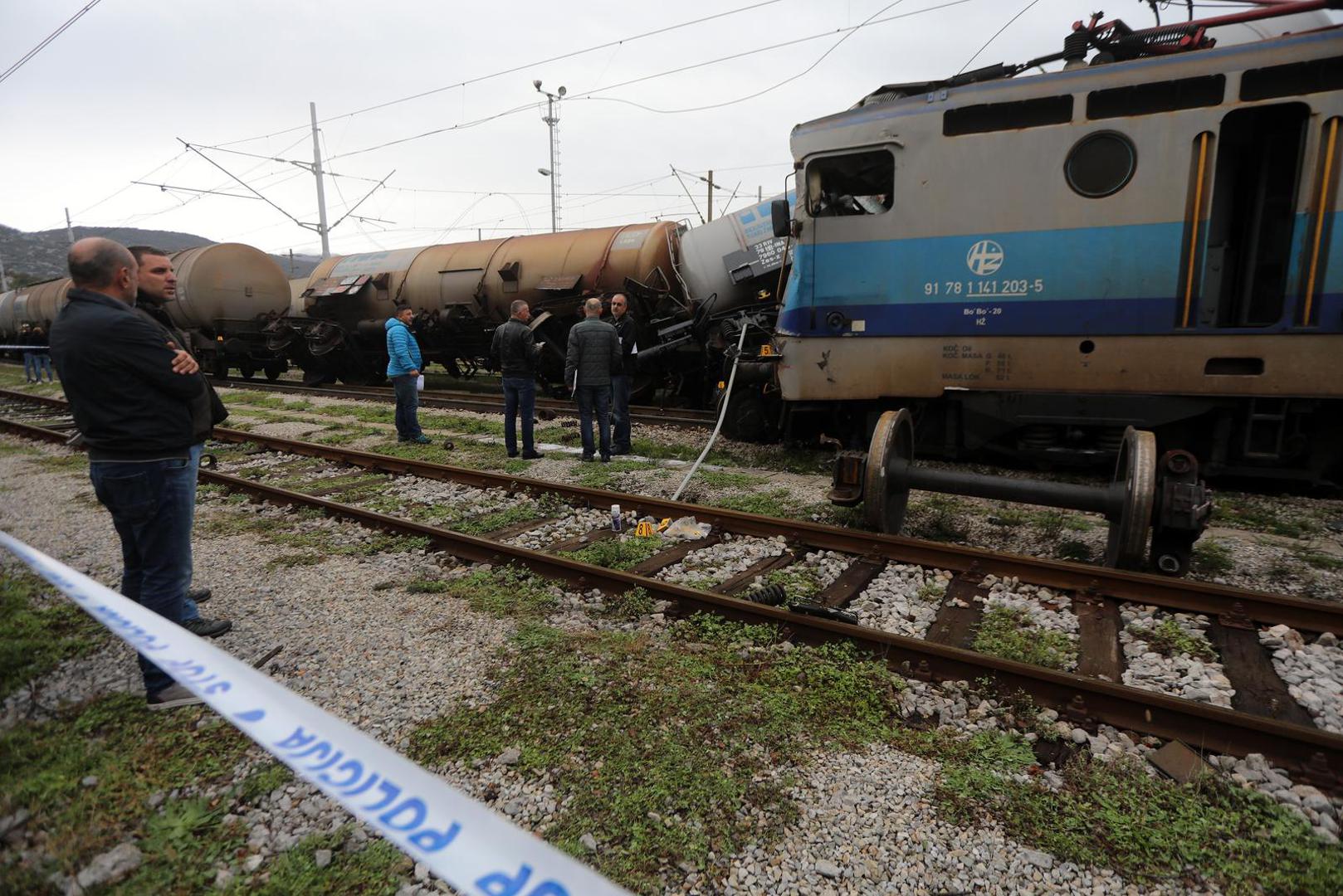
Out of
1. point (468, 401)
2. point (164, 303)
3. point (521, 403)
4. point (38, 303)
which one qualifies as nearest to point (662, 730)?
point (164, 303)

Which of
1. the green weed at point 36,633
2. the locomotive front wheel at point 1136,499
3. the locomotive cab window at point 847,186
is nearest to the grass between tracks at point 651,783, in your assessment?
the green weed at point 36,633

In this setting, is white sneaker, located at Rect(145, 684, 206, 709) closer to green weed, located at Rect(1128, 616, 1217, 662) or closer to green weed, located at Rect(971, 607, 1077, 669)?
green weed, located at Rect(971, 607, 1077, 669)

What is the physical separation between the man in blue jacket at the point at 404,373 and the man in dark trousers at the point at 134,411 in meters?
6.14

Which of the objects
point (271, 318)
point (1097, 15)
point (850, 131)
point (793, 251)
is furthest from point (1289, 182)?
point (271, 318)

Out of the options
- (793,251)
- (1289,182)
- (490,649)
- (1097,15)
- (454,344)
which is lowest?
(490,649)

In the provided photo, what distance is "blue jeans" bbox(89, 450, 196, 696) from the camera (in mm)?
3152

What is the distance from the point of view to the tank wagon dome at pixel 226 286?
17.2 metres

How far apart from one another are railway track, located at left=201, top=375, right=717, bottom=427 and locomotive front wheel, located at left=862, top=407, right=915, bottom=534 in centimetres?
526

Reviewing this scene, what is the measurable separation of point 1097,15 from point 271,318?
747 inches

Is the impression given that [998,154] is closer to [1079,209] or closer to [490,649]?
[1079,209]

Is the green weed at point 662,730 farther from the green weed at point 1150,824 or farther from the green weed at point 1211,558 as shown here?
the green weed at point 1211,558

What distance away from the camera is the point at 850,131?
21.4ft

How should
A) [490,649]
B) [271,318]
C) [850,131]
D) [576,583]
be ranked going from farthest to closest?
[271,318]
[850,131]
[576,583]
[490,649]

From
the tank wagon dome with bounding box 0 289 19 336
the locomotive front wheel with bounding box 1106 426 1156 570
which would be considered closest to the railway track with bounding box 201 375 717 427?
the locomotive front wheel with bounding box 1106 426 1156 570
